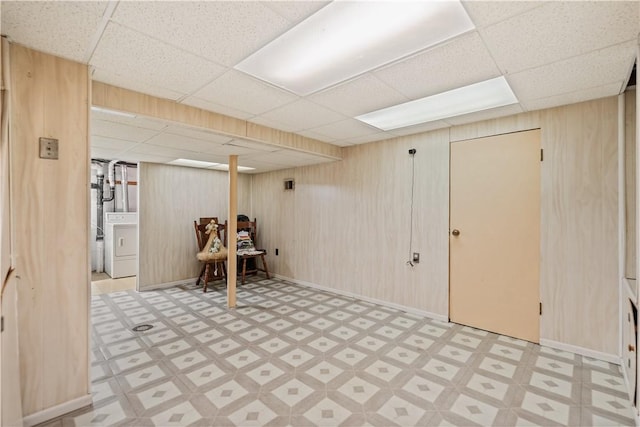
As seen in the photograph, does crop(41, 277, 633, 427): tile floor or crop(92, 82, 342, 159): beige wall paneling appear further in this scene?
crop(92, 82, 342, 159): beige wall paneling

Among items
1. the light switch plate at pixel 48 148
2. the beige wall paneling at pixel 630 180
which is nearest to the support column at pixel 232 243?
the light switch plate at pixel 48 148

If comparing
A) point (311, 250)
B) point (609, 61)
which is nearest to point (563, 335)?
point (609, 61)

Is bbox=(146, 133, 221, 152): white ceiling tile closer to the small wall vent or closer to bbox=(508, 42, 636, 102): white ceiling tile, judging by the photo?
the small wall vent

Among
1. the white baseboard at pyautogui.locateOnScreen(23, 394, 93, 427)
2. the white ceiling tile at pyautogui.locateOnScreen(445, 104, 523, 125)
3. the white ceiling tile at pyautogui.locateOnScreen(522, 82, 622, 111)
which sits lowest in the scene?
the white baseboard at pyautogui.locateOnScreen(23, 394, 93, 427)

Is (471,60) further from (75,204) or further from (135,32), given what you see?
(75,204)

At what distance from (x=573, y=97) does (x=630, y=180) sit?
0.81m

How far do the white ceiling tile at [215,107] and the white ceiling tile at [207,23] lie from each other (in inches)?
34.2

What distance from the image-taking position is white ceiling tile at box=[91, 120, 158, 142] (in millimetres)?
2898

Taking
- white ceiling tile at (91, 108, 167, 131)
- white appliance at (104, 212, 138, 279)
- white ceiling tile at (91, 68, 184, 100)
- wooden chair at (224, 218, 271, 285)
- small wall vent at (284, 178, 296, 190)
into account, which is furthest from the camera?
white appliance at (104, 212, 138, 279)

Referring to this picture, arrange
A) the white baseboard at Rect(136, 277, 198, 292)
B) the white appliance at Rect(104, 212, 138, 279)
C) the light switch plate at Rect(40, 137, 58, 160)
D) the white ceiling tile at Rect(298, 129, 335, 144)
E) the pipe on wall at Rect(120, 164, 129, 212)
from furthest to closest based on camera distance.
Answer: the pipe on wall at Rect(120, 164, 129, 212) < the white appliance at Rect(104, 212, 138, 279) < the white baseboard at Rect(136, 277, 198, 292) < the white ceiling tile at Rect(298, 129, 335, 144) < the light switch plate at Rect(40, 137, 58, 160)

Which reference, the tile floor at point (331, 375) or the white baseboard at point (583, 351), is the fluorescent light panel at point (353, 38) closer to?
the tile floor at point (331, 375)

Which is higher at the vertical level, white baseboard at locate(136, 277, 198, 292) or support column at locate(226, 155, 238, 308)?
support column at locate(226, 155, 238, 308)

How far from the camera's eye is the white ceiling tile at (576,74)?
6.01 feet

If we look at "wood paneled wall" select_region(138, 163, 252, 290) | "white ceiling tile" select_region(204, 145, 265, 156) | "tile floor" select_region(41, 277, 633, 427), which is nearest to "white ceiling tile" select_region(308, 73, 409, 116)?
"white ceiling tile" select_region(204, 145, 265, 156)
